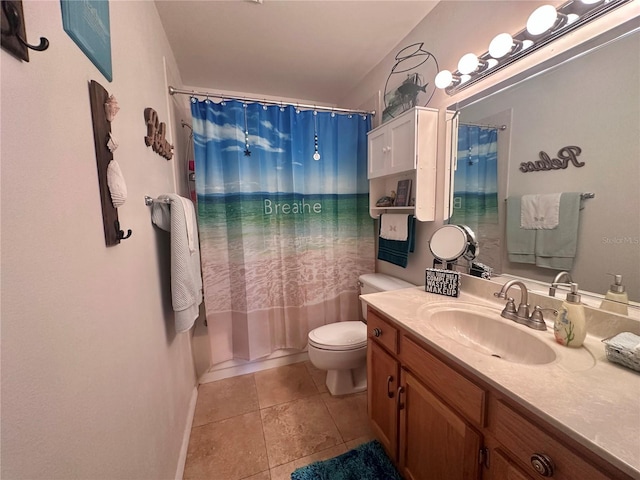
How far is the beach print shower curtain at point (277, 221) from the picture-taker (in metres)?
1.84

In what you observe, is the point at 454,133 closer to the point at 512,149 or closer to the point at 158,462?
the point at 512,149

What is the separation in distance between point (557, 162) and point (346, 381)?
5.60 feet

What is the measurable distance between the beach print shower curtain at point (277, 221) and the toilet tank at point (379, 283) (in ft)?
0.62

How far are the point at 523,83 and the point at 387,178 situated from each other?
960 mm

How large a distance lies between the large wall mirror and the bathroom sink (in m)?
0.27

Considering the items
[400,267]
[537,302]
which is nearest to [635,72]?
[537,302]

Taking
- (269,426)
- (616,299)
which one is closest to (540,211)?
(616,299)

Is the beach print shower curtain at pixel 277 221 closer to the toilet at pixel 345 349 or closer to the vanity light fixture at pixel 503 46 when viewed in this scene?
the toilet at pixel 345 349

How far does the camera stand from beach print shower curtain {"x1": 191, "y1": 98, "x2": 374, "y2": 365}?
1842mm

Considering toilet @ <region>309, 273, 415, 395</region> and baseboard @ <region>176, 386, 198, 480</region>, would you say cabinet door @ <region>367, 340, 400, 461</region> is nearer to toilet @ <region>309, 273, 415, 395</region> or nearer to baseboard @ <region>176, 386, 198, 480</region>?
toilet @ <region>309, 273, 415, 395</region>

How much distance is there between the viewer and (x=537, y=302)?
107 centimetres

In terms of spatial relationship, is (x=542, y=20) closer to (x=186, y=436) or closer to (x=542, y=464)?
(x=542, y=464)

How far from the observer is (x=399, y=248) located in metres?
1.78

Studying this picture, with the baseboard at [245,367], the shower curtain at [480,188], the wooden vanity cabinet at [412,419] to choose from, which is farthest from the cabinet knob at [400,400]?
the baseboard at [245,367]
